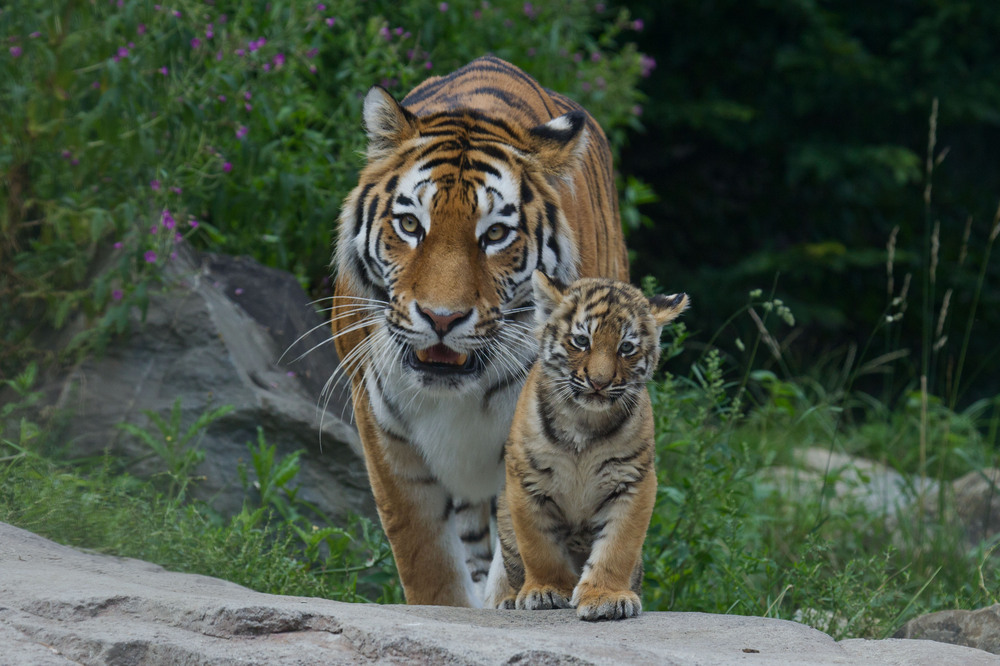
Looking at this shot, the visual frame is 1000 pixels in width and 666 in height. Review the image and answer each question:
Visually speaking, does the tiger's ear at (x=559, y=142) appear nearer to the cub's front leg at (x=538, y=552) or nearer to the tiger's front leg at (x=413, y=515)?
the tiger's front leg at (x=413, y=515)

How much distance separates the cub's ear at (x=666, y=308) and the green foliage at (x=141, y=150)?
2.11 m

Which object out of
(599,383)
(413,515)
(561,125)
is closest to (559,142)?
(561,125)

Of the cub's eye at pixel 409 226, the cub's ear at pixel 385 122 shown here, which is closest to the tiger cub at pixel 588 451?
the cub's eye at pixel 409 226

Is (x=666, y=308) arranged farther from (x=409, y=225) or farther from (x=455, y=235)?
(x=409, y=225)

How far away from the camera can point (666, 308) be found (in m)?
3.13

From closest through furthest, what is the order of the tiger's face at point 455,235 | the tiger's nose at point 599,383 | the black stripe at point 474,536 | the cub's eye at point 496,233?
the tiger's nose at point 599,383, the tiger's face at point 455,235, the cub's eye at point 496,233, the black stripe at point 474,536

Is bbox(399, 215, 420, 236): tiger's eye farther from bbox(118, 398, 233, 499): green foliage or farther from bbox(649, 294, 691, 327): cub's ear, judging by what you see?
bbox(118, 398, 233, 499): green foliage

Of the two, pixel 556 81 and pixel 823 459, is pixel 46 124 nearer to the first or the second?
pixel 556 81

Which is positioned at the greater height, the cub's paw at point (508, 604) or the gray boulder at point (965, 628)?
the cub's paw at point (508, 604)

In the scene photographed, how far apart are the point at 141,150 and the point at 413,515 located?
1.91 meters

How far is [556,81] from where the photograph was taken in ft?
21.5

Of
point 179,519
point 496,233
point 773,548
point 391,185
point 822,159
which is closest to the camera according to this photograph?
point 496,233

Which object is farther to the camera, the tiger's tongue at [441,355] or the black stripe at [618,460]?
the tiger's tongue at [441,355]

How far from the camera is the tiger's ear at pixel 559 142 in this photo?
3572mm
